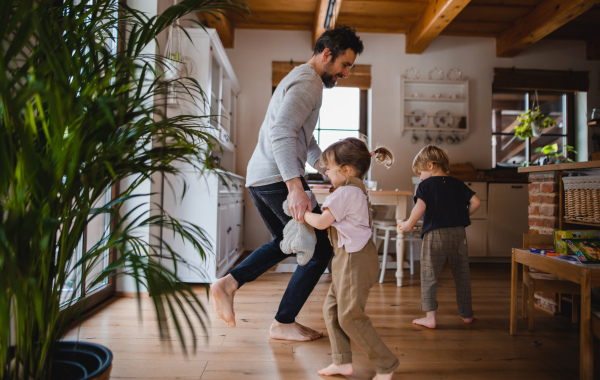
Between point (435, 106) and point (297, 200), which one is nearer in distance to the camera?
point (297, 200)

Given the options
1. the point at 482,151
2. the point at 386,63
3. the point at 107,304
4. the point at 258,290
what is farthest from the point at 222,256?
the point at 482,151

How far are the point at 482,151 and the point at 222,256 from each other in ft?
11.7

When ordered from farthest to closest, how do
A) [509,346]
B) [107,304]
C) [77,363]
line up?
[107,304] → [509,346] → [77,363]

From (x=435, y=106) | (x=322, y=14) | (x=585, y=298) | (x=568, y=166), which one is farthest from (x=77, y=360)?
(x=435, y=106)

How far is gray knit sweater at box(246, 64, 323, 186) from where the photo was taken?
150cm

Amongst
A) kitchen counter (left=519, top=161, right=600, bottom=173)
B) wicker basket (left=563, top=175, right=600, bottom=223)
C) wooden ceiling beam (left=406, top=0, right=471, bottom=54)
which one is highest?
wooden ceiling beam (left=406, top=0, right=471, bottom=54)

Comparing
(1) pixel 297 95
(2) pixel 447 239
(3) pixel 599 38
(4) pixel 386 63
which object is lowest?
(2) pixel 447 239

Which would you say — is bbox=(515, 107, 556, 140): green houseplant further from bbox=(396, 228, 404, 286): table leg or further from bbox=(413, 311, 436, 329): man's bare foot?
bbox=(413, 311, 436, 329): man's bare foot

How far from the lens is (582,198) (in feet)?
6.43

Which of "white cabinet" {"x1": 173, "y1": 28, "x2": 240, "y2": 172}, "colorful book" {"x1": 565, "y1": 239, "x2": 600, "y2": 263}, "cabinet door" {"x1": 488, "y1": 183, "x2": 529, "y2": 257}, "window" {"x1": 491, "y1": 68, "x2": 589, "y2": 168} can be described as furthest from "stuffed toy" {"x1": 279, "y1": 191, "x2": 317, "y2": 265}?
"window" {"x1": 491, "y1": 68, "x2": 589, "y2": 168}

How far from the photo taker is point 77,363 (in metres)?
0.89

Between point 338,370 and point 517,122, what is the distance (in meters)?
4.72

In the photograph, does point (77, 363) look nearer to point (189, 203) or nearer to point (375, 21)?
point (189, 203)

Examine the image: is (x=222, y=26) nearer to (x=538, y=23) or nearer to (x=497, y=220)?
(x=538, y=23)
